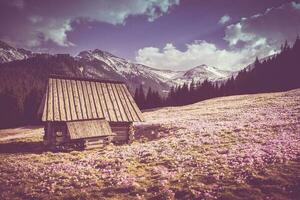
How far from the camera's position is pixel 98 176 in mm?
18453

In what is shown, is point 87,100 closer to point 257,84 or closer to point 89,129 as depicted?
point 89,129

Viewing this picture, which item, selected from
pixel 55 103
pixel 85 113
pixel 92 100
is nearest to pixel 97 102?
pixel 92 100

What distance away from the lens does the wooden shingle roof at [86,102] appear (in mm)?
30453

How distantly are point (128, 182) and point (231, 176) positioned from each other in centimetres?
659

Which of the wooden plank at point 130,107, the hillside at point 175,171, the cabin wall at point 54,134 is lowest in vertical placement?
the hillside at point 175,171

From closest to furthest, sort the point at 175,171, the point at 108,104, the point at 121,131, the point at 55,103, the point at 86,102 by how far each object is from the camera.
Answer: the point at 175,171
the point at 55,103
the point at 86,102
the point at 121,131
the point at 108,104

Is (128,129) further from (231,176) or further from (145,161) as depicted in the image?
(231,176)

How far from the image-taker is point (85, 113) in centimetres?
3147

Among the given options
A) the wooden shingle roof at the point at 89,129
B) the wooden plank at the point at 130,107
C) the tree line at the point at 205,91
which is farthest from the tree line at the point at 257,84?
the wooden shingle roof at the point at 89,129

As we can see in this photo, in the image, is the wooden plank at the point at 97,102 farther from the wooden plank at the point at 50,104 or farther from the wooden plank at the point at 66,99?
the wooden plank at the point at 50,104

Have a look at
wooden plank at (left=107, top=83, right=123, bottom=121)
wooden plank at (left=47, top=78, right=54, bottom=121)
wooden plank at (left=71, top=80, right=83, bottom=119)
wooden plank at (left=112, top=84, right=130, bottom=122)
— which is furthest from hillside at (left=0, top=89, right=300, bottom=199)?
wooden plank at (left=112, top=84, right=130, bottom=122)

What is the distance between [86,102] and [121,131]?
19.7 feet

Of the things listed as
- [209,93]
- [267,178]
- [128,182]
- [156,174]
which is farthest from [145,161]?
[209,93]

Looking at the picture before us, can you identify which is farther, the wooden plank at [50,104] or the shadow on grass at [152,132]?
the shadow on grass at [152,132]
